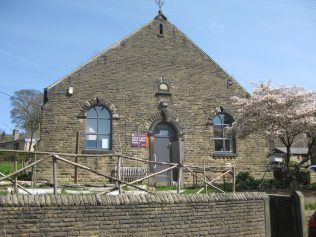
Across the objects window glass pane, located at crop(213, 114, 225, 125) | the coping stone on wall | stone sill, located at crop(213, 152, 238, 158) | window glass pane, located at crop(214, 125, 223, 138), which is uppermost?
window glass pane, located at crop(213, 114, 225, 125)

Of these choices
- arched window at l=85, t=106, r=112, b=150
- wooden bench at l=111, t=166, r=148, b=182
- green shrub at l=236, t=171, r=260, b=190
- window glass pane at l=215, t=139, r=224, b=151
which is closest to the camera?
green shrub at l=236, t=171, r=260, b=190

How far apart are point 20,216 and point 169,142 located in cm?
1245

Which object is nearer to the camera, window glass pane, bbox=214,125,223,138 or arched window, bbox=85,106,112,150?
arched window, bbox=85,106,112,150

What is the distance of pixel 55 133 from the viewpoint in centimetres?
1797

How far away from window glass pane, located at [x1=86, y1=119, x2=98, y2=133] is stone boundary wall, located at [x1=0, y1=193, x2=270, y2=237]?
32.0 ft

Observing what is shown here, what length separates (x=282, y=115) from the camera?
1627cm

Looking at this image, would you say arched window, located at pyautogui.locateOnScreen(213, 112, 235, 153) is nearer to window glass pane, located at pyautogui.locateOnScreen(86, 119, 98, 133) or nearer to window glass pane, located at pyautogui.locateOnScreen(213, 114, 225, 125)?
window glass pane, located at pyautogui.locateOnScreen(213, 114, 225, 125)

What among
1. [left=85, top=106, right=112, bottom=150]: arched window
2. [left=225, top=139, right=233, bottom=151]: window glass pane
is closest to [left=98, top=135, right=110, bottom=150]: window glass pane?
[left=85, top=106, right=112, bottom=150]: arched window

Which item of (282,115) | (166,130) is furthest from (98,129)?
(282,115)

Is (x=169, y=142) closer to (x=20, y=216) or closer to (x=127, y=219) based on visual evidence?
(x=127, y=219)

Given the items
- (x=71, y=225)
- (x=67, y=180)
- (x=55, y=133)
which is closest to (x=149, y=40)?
(x=55, y=133)

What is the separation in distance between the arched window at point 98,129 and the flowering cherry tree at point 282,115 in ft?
19.5

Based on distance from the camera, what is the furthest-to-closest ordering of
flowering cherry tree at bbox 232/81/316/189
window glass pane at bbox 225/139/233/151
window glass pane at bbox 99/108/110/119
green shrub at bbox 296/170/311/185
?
window glass pane at bbox 225/139/233/151 → green shrub at bbox 296/170/311/185 → window glass pane at bbox 99/108/110/119 → flowering cherry tree at bbox 232/81/316/189

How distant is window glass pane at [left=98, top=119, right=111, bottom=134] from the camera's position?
18.8 metres
